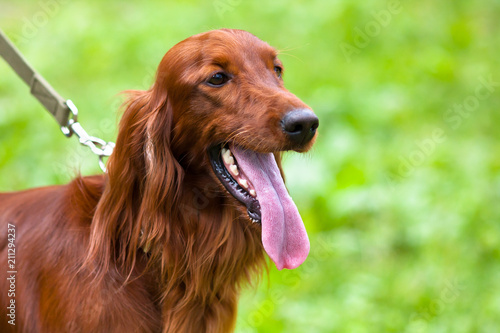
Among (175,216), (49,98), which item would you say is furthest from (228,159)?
(49,98)

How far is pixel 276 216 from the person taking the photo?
280cm

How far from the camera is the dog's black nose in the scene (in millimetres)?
2650

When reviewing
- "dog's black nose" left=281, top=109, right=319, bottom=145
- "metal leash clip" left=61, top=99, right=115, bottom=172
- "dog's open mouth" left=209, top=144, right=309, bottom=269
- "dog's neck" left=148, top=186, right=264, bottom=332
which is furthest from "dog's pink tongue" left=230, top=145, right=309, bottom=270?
"metal leash clip" left=61, top=99, right=115, bottom=172

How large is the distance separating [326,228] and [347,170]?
0.68 metres

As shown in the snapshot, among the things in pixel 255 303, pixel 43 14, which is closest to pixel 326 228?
pixel 255 303


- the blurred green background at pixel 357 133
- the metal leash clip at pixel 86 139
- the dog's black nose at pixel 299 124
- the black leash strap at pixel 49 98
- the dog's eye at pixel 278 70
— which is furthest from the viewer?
the blurred green background at pixel 357 133

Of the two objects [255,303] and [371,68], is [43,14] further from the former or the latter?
[255,303]

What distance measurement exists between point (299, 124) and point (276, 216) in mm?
423

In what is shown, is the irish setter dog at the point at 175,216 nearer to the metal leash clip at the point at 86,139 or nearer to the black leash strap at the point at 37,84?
the metal leash clip at the point at 86,139

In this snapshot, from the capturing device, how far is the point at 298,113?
2.66 meters

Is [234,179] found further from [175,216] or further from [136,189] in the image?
[136,189]

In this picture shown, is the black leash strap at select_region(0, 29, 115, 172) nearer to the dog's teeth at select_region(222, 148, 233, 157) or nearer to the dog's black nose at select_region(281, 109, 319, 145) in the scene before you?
the dog's teeth at select_region(222, 148, 233, 157)

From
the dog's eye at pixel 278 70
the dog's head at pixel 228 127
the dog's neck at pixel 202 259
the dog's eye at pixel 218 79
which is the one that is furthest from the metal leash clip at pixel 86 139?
the dog's eye at pixel 278 70

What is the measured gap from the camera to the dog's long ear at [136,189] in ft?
9.29
